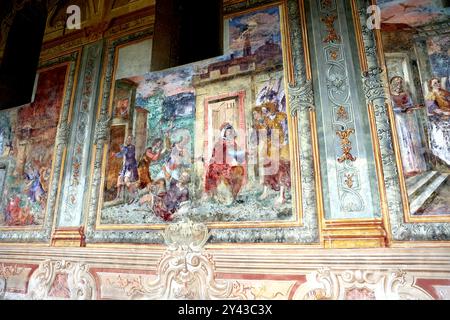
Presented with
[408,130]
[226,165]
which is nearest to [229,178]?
[226,165]

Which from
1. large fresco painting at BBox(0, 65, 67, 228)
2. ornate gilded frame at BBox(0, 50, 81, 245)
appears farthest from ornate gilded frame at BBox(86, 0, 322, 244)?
large fresco painting at BBox(0, 65, 67, 228)

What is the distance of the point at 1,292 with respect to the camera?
5.65 metres

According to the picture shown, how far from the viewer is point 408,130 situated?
13.0 ft

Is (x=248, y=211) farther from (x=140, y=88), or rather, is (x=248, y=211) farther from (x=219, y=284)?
(x=140, y=88)

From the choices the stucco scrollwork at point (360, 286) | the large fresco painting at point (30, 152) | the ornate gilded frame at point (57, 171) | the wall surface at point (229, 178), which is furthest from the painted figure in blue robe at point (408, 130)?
the large fresco painting at point (30, 152)

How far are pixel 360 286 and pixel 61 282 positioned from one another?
4.30 metres

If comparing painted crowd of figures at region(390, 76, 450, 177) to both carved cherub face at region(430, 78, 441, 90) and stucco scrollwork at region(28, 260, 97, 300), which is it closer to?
carved cherub face at region(430, 78, 441, 90)

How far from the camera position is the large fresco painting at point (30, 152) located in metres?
6.11

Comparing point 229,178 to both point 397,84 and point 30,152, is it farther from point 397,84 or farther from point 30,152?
point 30,152

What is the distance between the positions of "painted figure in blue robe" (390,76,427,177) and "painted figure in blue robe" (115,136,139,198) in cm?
375

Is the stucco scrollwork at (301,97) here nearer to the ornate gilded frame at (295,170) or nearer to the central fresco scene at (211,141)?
the ornate gilded frame at (295,170)

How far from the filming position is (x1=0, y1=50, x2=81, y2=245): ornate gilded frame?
19.0 feet

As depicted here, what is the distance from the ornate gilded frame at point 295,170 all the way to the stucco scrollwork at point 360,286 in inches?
17.9

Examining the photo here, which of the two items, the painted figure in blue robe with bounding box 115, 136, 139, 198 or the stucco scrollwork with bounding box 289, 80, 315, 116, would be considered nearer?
the stucco scrollwork with bounding box 289, 80, 315, 116
